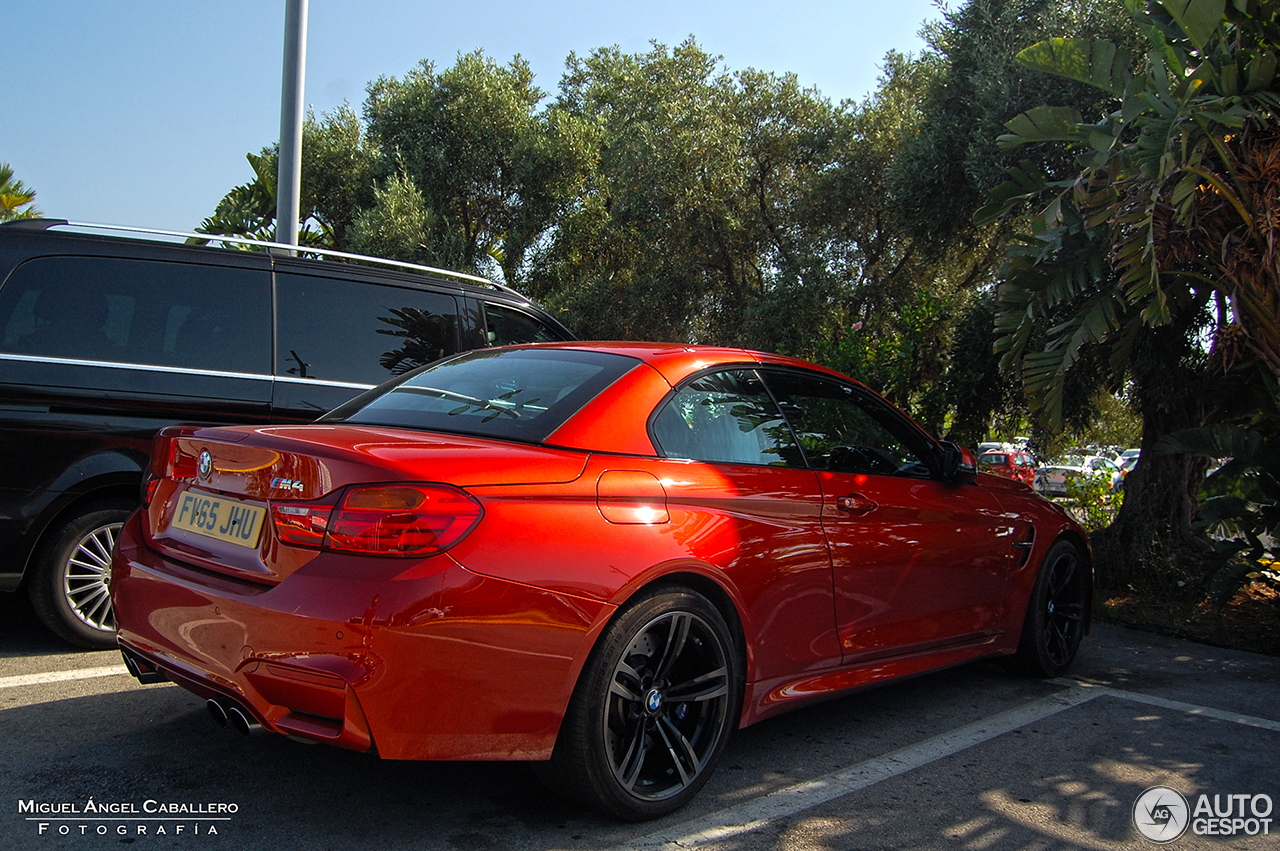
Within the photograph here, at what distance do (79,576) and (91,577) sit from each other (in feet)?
0.18

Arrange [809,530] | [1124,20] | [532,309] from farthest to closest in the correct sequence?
[1124,20] → [532,309] → [809,530]

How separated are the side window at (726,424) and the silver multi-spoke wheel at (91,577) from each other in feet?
9.99

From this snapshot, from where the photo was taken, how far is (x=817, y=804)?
3.29m

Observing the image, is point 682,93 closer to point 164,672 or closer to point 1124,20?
point 1124,20

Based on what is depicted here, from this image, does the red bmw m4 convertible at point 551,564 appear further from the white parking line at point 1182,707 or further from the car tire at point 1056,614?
the white parking line at point 1182,707

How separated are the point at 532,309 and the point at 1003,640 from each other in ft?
11.6

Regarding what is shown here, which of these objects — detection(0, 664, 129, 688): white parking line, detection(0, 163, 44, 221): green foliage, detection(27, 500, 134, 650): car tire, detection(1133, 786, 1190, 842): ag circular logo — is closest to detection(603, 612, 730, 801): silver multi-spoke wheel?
detection(1133, 786, 1190, 842): ag circular logo

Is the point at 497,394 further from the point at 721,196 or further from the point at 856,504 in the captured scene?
the point at 721,196

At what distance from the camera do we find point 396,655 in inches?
101

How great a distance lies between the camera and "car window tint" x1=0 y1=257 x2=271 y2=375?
463 cm

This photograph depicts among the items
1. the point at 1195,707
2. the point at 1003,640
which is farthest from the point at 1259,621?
the point at 1003,640

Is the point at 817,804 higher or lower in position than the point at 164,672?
lower

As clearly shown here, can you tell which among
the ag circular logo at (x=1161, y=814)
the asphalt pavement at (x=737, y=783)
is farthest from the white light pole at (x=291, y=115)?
the ag circular logo at (x=1161, y=814)

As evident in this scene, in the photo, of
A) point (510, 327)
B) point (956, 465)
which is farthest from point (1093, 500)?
point (510, 327)
